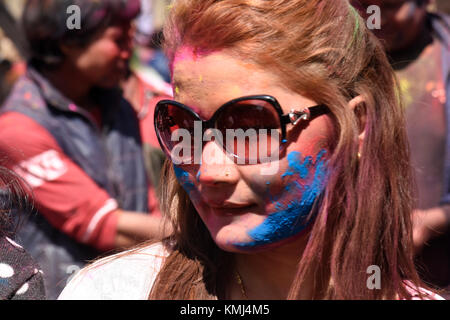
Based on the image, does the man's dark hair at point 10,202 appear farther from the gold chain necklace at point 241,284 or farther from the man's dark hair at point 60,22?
the man's dark hair at point 60,22

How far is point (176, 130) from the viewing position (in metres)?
1.73

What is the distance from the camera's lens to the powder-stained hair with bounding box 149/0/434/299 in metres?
1.64

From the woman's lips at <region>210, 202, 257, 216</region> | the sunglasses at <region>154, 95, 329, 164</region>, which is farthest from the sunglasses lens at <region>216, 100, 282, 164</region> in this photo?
the woman's lips at <region>210, 202, 257, 216</region>

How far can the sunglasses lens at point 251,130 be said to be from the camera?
1610 millimetres

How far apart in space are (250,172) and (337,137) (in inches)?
9.9

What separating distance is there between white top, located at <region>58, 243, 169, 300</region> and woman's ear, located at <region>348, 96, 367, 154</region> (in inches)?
24.4

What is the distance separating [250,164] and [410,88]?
5.73ft

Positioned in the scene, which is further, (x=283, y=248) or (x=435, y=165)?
(x=435, y=165)

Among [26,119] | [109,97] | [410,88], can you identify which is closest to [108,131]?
[109,97]

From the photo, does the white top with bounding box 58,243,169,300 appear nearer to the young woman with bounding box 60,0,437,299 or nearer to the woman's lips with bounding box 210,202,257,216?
the young woman with bounding box 60,0,437,299

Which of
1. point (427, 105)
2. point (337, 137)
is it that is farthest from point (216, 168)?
point (427, 105)

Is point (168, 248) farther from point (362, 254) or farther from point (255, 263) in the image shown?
point (362, 254)
